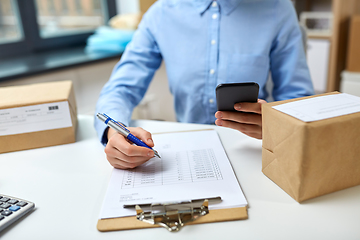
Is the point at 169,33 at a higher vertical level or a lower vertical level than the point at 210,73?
higher

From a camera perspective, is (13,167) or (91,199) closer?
(91,199)

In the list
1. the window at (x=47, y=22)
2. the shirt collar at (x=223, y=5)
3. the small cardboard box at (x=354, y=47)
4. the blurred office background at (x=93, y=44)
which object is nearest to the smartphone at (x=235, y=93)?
the shirt collar at (x=223, y=5)

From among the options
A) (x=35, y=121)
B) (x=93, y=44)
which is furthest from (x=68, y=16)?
(x=35, y=121)

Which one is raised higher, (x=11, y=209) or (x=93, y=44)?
(x=93, y=44)

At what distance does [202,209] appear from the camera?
19.3 inches

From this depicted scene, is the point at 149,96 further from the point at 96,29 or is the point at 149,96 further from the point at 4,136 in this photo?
the point at 4,136

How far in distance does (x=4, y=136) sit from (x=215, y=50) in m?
0.62

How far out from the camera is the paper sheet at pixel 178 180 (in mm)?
516

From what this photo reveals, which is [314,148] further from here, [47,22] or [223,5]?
[47,22]

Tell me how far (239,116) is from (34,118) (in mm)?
473

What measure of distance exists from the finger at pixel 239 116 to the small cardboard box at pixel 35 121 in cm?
37

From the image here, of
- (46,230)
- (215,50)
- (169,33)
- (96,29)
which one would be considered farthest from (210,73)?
(96,29)

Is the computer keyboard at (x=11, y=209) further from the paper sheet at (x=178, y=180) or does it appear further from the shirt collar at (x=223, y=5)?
the shirt collar at (x=223, y=5)

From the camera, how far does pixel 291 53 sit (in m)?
0.94
